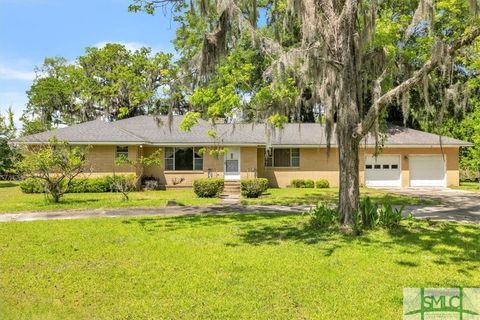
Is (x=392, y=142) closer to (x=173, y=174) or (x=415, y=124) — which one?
(x=415, y=124)

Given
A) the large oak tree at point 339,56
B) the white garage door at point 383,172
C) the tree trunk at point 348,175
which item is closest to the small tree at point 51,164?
the large oak tree at point 339,56

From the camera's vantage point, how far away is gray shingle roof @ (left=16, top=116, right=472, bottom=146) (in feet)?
73.6

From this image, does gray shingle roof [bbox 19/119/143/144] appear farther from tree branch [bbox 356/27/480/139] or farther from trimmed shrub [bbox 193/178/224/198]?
tree branch [bbox 356/27/480/139]

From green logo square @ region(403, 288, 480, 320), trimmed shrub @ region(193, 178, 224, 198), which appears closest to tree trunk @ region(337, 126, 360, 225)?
green logo square @ region(403, 288, 480, 320)

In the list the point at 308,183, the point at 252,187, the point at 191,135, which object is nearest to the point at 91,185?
the point at 191,135

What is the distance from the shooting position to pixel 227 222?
38.9 ft

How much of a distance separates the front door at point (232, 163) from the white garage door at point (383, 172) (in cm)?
858

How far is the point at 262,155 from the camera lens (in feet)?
84.4

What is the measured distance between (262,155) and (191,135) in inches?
185

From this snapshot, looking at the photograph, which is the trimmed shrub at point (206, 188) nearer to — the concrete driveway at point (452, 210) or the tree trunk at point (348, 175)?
the concrete driveway at point (452, 210)

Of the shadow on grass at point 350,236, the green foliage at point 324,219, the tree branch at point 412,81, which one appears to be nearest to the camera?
the shadow on grass at point 350,236

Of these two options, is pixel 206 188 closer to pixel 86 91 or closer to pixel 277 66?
pixel 277 66

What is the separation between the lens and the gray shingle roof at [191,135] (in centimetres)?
2242

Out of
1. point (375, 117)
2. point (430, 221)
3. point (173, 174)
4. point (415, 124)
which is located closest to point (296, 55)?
point (375, 117)
